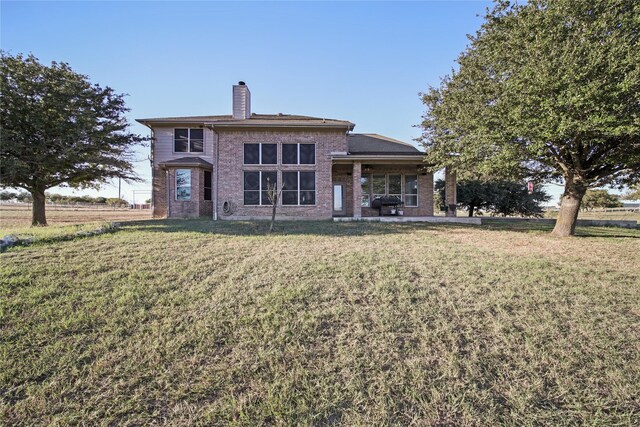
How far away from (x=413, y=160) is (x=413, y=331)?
1203 centimetres

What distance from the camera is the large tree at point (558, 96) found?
6590mm

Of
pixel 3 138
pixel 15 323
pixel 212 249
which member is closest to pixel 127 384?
pixel 15 323

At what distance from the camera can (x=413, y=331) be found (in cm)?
347

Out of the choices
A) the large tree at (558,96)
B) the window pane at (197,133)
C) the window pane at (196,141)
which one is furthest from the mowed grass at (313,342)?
the window pane at (197,133)

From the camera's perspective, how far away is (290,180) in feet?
46.9

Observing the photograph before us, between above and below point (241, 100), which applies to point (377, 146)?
below

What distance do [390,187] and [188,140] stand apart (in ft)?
39.4

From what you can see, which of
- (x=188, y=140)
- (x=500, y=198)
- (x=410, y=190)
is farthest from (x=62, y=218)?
(x=500, y=198)

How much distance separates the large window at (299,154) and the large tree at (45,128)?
8163mm

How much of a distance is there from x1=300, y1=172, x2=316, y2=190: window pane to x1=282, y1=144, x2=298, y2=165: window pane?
763mm

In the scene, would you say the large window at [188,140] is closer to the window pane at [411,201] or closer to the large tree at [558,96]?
the window pane at [411,201]

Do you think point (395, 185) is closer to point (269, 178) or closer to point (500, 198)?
point (269, 178)

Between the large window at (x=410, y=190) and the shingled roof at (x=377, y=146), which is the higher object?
the shingled roof at (x=377, y=146)

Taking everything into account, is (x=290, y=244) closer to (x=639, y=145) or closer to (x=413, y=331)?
(x=413, y=331)
